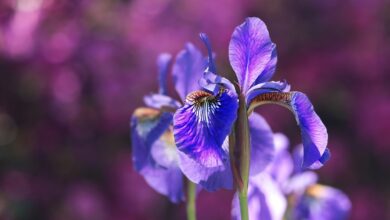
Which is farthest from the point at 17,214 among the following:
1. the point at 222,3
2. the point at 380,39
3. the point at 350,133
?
the point at 380,39

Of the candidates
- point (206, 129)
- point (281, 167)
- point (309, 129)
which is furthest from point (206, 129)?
point (281, 167)

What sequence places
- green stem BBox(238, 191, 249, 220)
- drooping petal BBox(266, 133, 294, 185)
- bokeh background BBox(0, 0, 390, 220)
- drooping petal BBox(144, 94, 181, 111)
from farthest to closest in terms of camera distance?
bokeh background BBox(0, 0, 390, 220) → drooping petal BBox(266, 133, 294, 185) → drooping petal BBox(144, 94, 181, 111) → green stem BBox(238, 191, 249, 220)

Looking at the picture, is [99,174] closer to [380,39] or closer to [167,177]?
[380,39]

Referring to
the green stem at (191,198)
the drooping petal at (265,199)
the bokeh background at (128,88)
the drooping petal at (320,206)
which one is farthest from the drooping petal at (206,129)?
the bokeh background at (128,88)

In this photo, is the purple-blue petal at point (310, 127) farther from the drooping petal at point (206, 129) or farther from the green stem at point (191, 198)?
the green stem at point (191, 198)

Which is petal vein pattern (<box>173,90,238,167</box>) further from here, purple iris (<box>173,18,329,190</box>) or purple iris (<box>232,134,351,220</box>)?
purple iris (<box>232,134,351,220</box>)

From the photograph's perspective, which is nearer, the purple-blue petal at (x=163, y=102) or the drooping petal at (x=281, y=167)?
the purple-blue petal at (x=163, y=102)

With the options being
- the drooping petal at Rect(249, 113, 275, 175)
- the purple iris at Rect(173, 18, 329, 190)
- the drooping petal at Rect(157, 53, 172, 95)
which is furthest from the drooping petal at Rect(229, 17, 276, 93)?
the drooping petal at Rect(157, 53, 172, 95)
